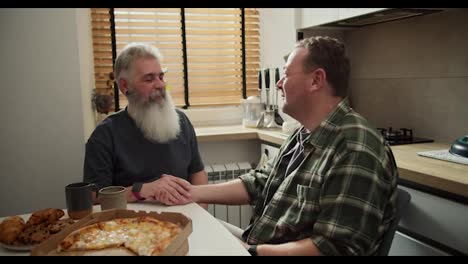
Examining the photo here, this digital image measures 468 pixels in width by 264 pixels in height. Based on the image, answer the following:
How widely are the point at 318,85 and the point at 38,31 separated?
1478mm

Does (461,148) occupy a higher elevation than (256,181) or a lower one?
higher

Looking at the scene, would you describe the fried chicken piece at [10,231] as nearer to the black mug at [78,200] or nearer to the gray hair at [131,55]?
the black mug at [78,200]

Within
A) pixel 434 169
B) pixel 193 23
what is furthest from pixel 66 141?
pixel 434 169

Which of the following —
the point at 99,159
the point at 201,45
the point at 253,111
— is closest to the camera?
the point at 99,159

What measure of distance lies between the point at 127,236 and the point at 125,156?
0.83m

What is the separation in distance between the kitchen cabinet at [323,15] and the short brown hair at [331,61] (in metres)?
0.68

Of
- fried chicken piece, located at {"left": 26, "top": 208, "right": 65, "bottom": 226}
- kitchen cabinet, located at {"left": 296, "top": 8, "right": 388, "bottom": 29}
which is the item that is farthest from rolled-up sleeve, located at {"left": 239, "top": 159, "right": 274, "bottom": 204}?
kitchen cabinet, located at {"left": 296, "top": 8, "right": 388, "bottom": 29}

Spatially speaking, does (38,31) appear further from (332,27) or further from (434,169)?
(434,169)

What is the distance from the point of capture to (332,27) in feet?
8.14

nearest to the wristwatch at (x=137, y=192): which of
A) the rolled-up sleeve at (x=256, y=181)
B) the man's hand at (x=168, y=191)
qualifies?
the man's hand at (x=168, y=191)

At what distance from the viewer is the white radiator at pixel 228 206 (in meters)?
2.66

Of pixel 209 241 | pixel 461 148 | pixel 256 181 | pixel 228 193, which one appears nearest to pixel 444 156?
pixel 461 148

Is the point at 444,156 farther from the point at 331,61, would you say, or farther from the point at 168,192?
the point at 168,192

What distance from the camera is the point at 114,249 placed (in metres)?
0.93
